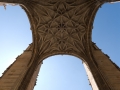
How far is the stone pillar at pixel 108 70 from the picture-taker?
33.7ft

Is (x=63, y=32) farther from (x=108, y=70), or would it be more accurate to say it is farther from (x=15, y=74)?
(x=15, y=74)

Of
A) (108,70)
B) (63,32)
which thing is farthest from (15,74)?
(108,70)

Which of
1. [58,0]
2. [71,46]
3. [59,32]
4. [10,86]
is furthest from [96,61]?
[10,86]

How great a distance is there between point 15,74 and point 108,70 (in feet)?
23.0

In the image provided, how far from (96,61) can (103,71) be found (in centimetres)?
180

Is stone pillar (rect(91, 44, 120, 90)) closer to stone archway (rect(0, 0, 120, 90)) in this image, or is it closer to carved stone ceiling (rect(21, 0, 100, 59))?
stone archway (rect(0, 0, 120, 90))

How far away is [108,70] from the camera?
475 inches

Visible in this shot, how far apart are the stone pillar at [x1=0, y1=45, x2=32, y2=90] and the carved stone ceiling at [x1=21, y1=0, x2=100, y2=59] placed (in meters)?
2.24

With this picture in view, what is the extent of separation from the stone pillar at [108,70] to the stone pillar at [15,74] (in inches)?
228

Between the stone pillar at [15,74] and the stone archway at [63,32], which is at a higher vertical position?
the stone archway at [63,32]

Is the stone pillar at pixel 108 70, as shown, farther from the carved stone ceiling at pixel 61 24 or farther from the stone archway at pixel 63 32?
the carved stone ceiling at pixel 61 24

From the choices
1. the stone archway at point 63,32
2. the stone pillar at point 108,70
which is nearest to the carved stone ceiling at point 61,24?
the stone archway at point 63,32

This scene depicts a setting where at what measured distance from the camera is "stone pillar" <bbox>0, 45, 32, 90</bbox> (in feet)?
A: 33.2

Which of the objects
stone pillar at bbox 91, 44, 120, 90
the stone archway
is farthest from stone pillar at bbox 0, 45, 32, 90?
stone pillar at bbox 91, 44, 120, 90
